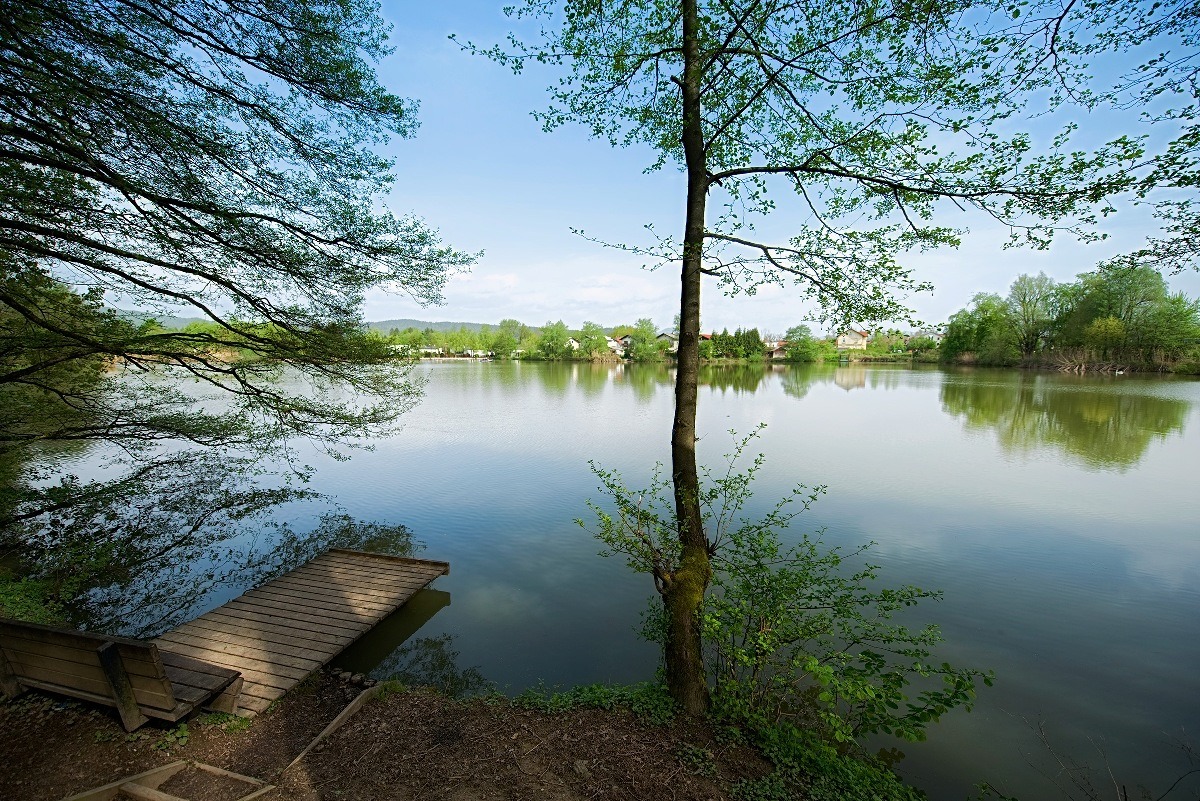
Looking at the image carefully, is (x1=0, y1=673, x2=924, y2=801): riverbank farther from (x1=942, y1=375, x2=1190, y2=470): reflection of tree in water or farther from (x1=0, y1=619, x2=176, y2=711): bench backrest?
(x1=942, y1=375, x2=1190, y2=470): reflection of tree in water

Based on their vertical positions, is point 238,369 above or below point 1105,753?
above

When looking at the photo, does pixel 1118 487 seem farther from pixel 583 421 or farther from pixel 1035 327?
pixel 1035 327

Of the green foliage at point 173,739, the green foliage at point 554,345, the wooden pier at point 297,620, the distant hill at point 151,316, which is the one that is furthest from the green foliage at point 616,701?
the green foliage at point 554,345

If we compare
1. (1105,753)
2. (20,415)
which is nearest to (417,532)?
(20,415)

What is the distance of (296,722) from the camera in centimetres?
418

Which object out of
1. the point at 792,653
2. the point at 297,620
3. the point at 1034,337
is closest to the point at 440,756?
the point at 792,653

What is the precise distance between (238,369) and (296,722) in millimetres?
5687

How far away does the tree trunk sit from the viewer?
4.10 meters

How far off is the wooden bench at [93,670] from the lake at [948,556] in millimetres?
2352

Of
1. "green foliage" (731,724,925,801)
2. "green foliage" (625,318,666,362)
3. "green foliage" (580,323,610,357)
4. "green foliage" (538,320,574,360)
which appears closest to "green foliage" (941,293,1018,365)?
"green foliage" (625,318,666,362)

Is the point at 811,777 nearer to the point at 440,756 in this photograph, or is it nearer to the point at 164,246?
the point at 440,756

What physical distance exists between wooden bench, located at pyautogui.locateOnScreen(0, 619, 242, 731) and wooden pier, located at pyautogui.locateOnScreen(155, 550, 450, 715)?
79cm

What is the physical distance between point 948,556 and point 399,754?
8.80 meters

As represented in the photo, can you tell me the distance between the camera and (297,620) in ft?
18.7
